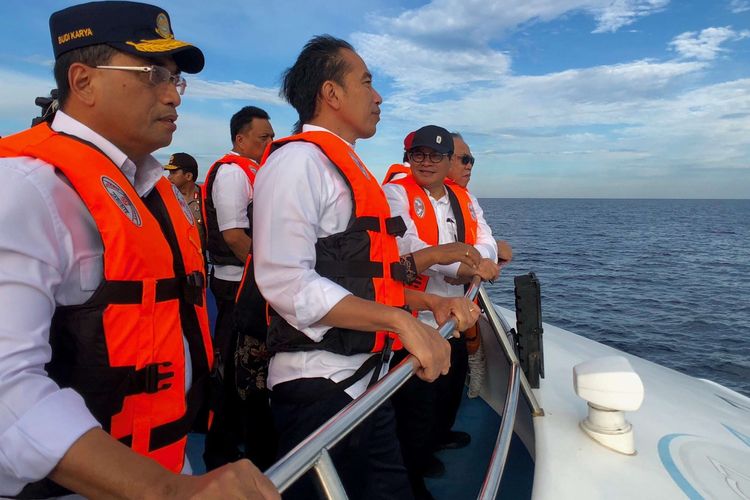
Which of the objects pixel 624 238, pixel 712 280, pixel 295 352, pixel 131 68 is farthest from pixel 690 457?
pixel 624 238

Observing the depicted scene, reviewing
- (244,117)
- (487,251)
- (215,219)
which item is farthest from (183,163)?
(487,251)

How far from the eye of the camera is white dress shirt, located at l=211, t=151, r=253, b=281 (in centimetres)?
316

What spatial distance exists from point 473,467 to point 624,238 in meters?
30.4

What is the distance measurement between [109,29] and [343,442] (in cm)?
124

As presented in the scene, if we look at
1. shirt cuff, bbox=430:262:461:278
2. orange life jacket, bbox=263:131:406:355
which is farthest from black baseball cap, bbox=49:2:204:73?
shirt cuff, bbox=430:262:461:278

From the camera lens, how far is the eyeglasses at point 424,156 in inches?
114

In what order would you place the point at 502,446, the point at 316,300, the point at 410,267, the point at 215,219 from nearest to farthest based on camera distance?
the point at 316,300 → the point at 502,446 → the point at 410,267 → the point at 215,219

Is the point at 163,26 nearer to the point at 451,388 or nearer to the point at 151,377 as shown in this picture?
→ the point at 151,377

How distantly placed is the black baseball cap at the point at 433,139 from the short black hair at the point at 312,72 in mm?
1107

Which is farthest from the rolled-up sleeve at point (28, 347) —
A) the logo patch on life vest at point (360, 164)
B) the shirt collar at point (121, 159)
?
the logo patch on life vest at point (360, 164)

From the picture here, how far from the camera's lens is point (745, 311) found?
1225cm

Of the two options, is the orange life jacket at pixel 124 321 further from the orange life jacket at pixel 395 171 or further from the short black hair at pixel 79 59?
the orange life jacket at pixel 395 171

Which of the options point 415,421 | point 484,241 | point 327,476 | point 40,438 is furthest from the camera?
point 484,241

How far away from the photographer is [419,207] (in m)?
2.88
